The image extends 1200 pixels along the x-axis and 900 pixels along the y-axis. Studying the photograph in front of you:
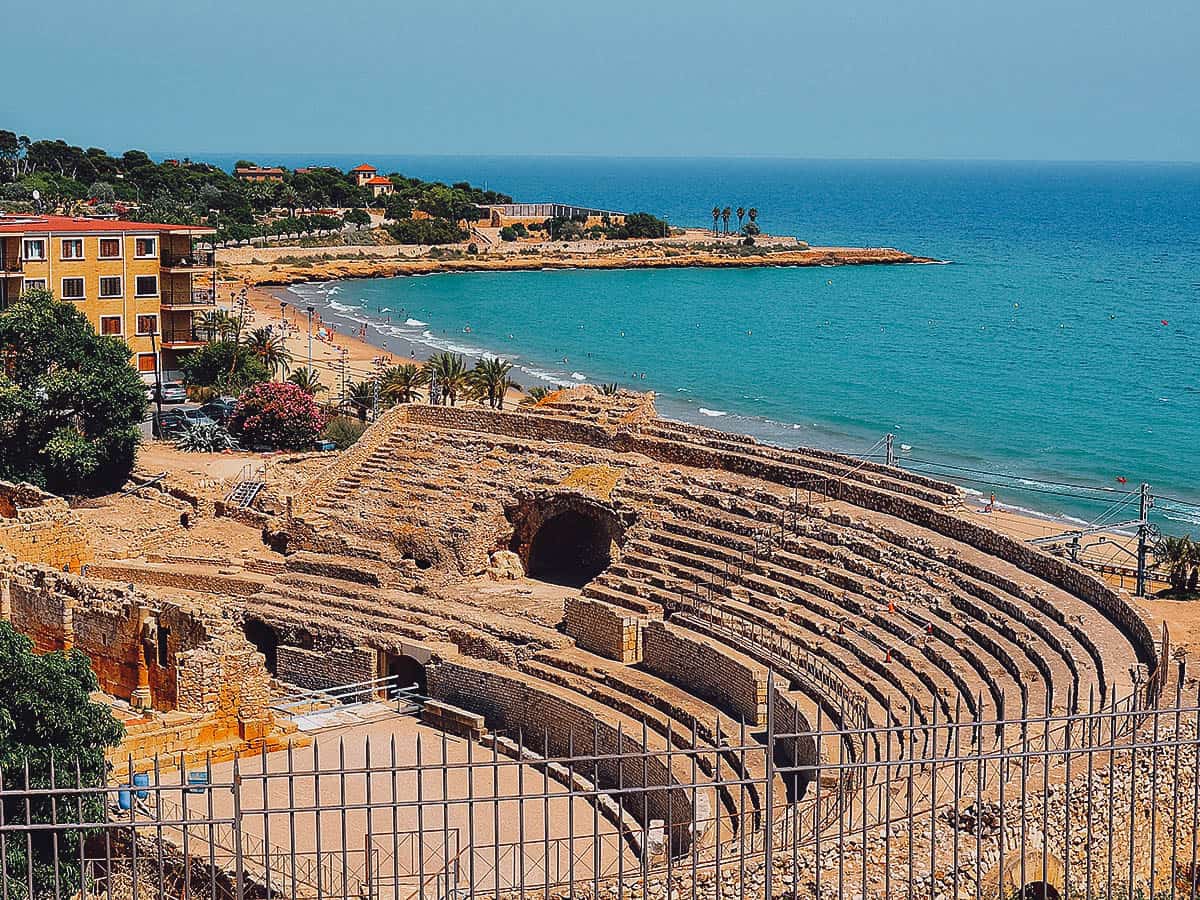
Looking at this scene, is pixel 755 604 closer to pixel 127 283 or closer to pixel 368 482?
pixel 368 482

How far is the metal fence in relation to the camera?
1553 cm

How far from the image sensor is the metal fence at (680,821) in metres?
15.5

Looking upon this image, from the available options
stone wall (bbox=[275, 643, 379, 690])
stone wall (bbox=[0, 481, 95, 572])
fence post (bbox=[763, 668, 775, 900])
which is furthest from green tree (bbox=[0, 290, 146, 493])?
fence post (bbox=[763, 668, 775, 900])

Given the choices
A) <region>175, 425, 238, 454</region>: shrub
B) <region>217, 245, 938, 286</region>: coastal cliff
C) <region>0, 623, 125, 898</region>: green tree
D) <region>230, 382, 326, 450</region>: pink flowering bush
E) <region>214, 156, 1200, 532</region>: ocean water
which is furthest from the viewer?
<region>217, 245, 938, 286</region>: coastal cliff

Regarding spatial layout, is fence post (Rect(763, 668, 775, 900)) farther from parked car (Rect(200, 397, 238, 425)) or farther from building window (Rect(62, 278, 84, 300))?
building window (Rect(62, 278, 84, 300))

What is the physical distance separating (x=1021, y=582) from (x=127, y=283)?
3627 centimetres

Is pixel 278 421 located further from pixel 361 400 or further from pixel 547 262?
pixel 547 262

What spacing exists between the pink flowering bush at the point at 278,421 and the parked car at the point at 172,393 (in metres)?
7.68

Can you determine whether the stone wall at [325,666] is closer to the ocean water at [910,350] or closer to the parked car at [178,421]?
the parked car at [178,421]

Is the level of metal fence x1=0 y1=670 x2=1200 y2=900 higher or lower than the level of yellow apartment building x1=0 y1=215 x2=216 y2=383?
lower

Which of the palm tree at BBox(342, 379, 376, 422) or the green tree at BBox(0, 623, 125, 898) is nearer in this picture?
the green tree at BBox(0, 623, 125, 898)

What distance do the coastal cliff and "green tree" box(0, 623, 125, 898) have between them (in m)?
97.6

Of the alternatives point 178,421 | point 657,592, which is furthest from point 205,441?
point 657,592

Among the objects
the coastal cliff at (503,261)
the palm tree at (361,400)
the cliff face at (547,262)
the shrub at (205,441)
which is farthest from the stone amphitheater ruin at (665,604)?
the coastal cliff at (503,261)
